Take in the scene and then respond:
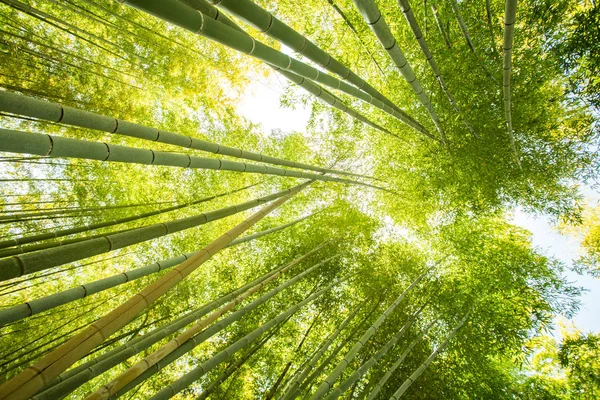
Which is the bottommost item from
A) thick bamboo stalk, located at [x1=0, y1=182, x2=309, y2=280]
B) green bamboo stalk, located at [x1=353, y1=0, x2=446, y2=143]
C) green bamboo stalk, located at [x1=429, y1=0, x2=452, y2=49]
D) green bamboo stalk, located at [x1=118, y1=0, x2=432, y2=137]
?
thick bamboo stalk, located at [x1=0, y1=182, x2=309, y2=280]

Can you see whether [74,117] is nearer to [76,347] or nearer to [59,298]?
[76,347]

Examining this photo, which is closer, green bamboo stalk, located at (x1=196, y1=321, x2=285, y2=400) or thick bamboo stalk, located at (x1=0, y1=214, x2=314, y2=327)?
thick bamboo stalk, located at (x1=0, y1=214, x2=314, y2=327)

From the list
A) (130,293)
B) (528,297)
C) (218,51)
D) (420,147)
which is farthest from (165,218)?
(528,297)

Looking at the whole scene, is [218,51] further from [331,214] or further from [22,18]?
[331,214]

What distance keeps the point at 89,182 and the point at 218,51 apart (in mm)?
2891

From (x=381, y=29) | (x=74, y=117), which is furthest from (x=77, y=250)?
(x=381, y=29)

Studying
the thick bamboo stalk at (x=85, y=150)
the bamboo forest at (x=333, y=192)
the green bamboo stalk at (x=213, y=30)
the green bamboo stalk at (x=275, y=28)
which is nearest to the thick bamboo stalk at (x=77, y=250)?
the bamboo forest at (x=333, y=192)

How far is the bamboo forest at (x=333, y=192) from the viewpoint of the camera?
108 inches

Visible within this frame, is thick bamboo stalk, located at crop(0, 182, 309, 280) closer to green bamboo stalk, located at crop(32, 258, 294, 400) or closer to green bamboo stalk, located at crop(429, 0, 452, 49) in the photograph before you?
green bamboo stalk, located at crop(32, 258, 294, 400)

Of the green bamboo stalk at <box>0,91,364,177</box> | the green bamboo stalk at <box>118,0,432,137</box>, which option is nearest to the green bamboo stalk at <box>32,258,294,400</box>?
the green bamboo stalk at <box>0,91,364,177</box>

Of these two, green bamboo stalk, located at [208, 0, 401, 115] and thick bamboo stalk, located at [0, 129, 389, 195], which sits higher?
green bamboo stalk, located at [208, 0, 401, 115]

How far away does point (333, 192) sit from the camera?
21.5ft

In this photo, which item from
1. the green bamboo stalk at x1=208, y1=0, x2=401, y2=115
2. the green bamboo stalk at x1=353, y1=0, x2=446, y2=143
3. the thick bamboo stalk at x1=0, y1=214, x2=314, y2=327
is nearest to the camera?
the green bamboo stalk at x1=208, y1=0, x2=401, y2=115

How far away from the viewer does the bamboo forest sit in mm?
2746
